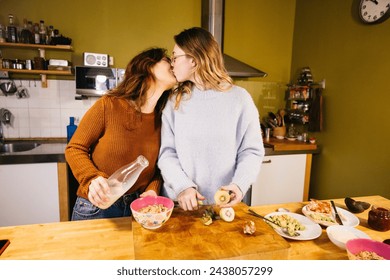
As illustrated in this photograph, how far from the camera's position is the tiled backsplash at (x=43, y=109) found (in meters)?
2.29

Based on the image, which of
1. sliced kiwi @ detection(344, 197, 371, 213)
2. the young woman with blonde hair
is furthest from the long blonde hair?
sliced kiwi @ detection(344, 197, 371, 213)

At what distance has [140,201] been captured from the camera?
851 millimetres

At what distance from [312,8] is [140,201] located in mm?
2636

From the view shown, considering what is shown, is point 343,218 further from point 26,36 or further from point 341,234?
point 26,36

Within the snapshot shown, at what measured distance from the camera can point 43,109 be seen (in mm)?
2350

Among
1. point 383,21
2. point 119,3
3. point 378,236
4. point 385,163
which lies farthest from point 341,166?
point 119,3

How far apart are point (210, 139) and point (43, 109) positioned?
1.95 metres

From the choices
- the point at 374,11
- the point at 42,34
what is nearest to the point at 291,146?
the point at 374,11

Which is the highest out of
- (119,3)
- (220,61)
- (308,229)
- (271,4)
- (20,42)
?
(271,4)

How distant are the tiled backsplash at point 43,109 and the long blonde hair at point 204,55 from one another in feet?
5.65

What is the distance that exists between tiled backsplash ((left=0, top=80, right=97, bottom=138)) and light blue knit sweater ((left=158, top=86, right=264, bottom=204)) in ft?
5.52

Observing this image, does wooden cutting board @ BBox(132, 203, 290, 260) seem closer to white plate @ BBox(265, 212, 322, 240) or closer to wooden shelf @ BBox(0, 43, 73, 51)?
white plate @ BBox(265, 212, 322, 240)

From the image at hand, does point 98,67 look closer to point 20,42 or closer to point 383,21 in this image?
point 20,42

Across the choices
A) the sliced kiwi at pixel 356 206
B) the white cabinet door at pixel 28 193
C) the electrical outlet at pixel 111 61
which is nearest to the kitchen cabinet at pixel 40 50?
the electrical outlet at pixel 111 61
